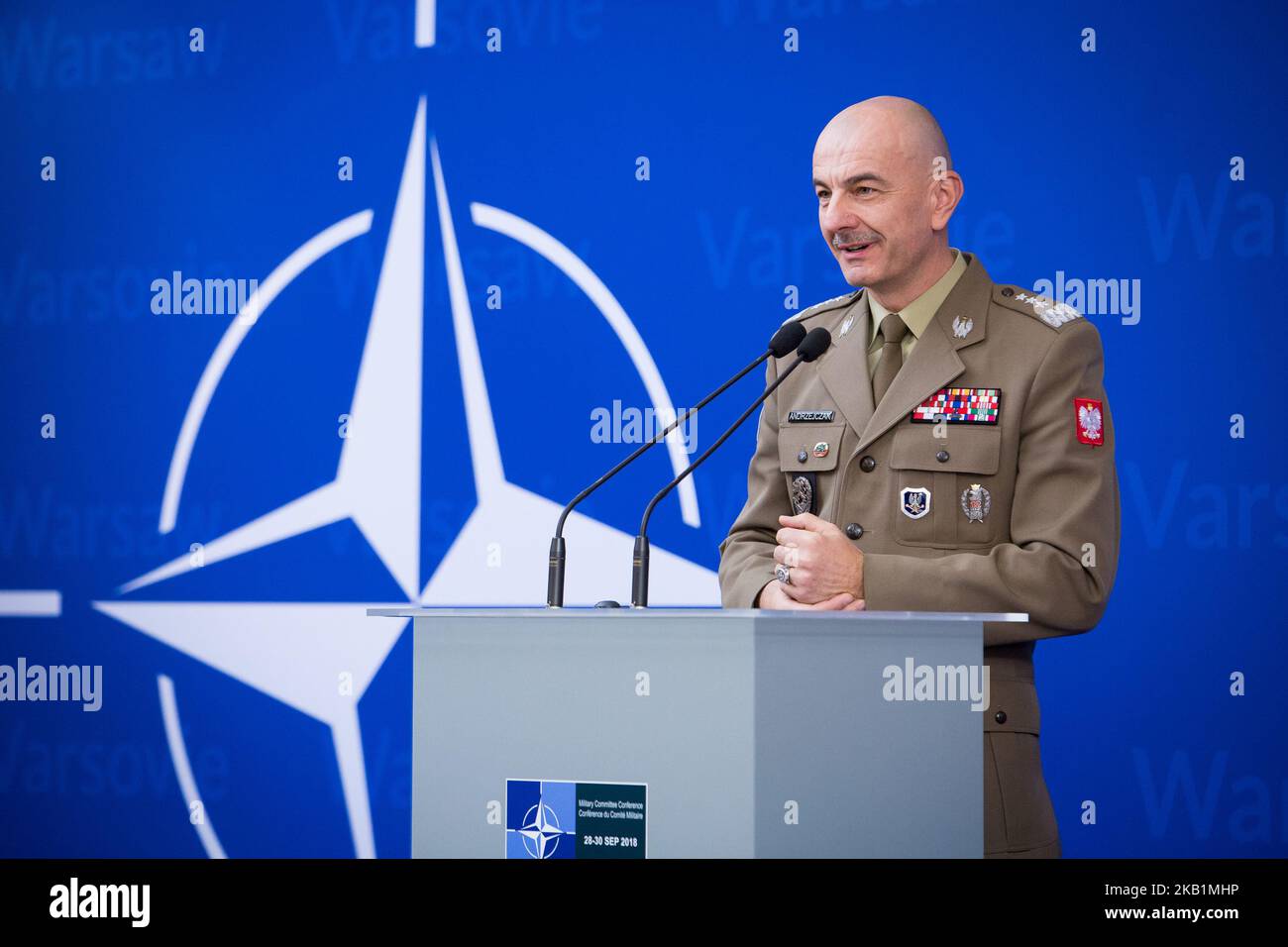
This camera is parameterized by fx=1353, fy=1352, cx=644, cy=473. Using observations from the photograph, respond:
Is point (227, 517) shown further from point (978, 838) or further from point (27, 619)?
point (978, 838)

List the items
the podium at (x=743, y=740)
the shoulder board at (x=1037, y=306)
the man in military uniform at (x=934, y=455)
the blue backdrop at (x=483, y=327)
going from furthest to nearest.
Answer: the blue backdrop at (x=483, y=327) < the shoulder board at (x=1037, y=306) < the man in military uniform at (x=934, y=455) < the podium at (x=743, y=740)

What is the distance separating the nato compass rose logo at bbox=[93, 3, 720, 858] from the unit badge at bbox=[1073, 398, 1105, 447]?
1576mm

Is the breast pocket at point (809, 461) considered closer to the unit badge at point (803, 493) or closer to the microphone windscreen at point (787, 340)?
the unit badge at point (803, 493)

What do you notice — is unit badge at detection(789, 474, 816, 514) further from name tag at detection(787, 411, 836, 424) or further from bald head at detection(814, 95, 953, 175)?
bald head at detection(814, 95, 953, 175)

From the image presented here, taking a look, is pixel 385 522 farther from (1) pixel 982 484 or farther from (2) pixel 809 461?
(1) pixel 982 484

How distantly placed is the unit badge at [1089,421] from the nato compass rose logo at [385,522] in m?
1.58

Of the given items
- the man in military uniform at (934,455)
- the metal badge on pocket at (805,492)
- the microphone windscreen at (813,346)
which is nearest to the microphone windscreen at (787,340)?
the microphone windscreen at (813,346)

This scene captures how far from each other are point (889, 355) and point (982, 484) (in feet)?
1.03

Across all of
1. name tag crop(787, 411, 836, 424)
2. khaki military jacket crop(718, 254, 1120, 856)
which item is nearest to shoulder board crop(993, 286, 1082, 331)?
khaki military jacket crop(718, 254, 1120, 856)

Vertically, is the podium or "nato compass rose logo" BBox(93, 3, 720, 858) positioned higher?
"nato compass rose logo" BBox(93, 3, 720, 858)

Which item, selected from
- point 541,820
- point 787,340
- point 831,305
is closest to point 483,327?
point 831,305

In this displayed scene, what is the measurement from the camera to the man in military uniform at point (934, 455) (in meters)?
1.99

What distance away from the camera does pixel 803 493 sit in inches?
94.1

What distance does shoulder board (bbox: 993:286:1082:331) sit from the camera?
89.1 inches
